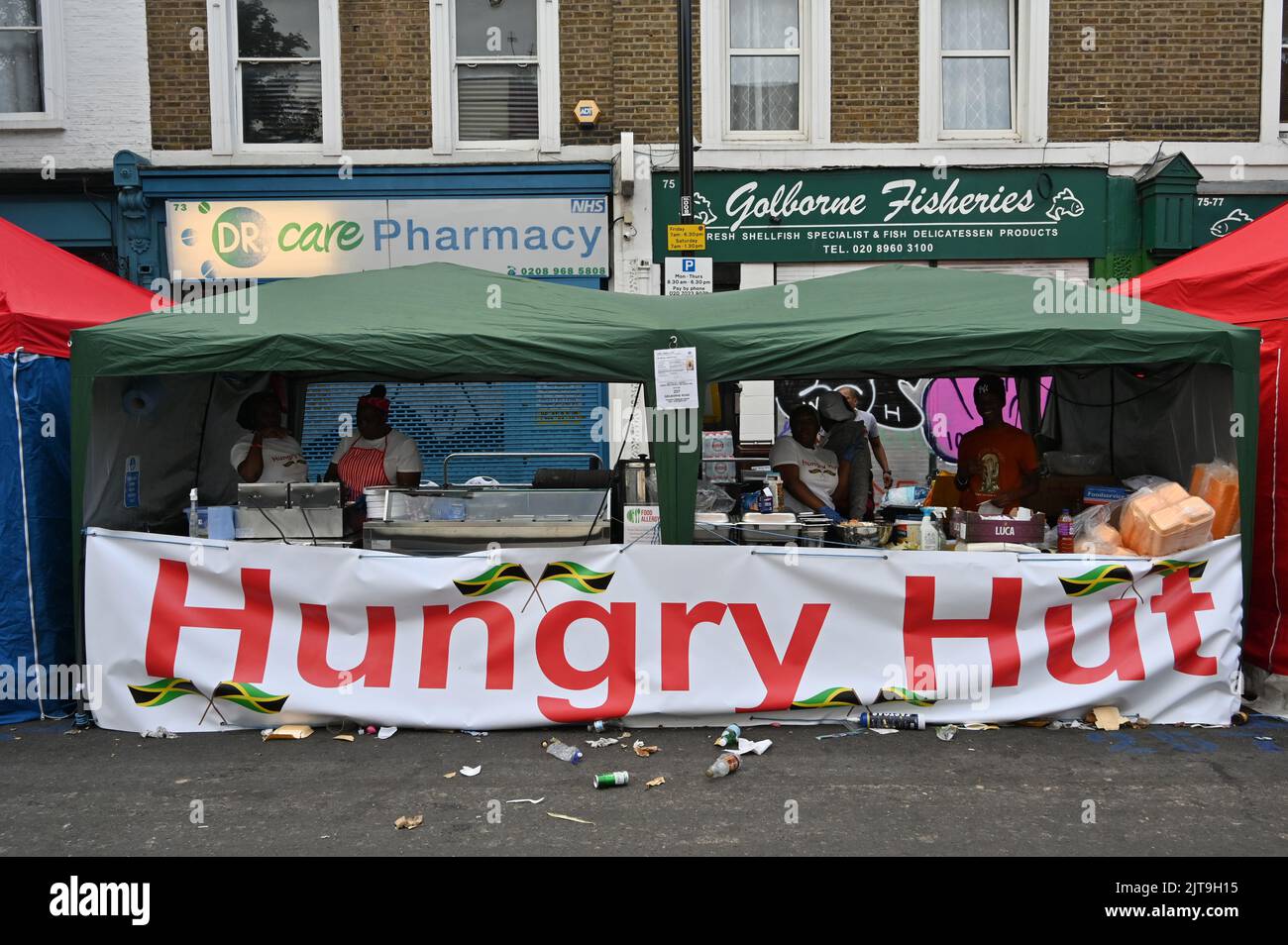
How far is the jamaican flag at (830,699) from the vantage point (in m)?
6.01

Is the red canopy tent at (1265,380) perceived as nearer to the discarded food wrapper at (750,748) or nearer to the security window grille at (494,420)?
the discarded food wrapper at (750,748)

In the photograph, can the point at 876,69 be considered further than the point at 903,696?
Yes

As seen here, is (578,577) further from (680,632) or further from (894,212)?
(894,212)

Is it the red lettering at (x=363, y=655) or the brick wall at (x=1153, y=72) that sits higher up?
the brick wall at (x=1153, y=72)

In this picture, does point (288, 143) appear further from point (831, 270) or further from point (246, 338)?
point (246, 338)

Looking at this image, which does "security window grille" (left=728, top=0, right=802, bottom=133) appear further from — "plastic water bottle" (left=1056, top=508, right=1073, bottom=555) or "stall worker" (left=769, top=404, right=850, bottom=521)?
"plastic water bottle" (left=1056, top=508, right=1073, bottom=555)

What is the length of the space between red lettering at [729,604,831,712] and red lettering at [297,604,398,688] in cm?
203

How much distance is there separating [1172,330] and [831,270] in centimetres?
701

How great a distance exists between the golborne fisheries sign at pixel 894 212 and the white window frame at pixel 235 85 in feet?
13.5

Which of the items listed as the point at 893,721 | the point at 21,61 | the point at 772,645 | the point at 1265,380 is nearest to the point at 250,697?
the point at 772,645

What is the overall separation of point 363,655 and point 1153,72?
1201 centimetres

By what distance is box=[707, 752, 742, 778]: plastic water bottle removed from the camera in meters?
5.27

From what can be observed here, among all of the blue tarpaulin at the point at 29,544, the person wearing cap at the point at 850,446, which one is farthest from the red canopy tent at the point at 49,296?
the person wearing cap at the point at 850,446

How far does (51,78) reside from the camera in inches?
498
